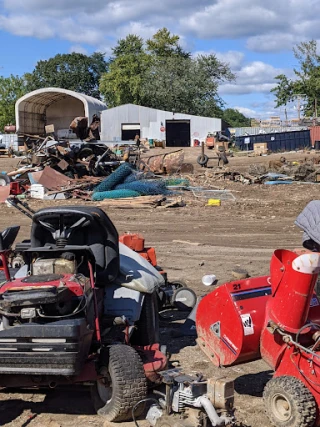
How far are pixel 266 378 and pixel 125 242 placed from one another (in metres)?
2.72

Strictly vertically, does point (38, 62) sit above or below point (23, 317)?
above

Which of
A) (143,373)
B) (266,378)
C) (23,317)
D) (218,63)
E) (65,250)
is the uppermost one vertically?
(218,63)

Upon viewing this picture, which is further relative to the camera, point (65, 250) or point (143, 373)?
point (65, 250)

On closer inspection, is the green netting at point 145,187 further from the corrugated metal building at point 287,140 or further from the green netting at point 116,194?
the corrugated metal building at point 287,140

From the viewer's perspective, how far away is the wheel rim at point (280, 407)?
198 inches

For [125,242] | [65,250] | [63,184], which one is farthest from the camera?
[63,184]

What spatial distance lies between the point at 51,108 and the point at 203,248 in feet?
151

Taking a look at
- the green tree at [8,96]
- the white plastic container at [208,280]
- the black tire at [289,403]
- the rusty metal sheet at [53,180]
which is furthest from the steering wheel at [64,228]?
the green tree at [8,96]

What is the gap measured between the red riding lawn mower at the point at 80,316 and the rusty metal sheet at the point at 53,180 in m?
14.9

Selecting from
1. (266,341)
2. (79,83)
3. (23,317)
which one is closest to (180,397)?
(266,341)

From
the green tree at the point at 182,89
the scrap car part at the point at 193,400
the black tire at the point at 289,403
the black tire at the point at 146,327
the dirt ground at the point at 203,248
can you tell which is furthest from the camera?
the green tree at the point at 182,89

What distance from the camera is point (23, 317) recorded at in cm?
530

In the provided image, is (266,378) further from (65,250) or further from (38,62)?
(38,62)

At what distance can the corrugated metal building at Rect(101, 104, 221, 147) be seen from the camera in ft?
176
